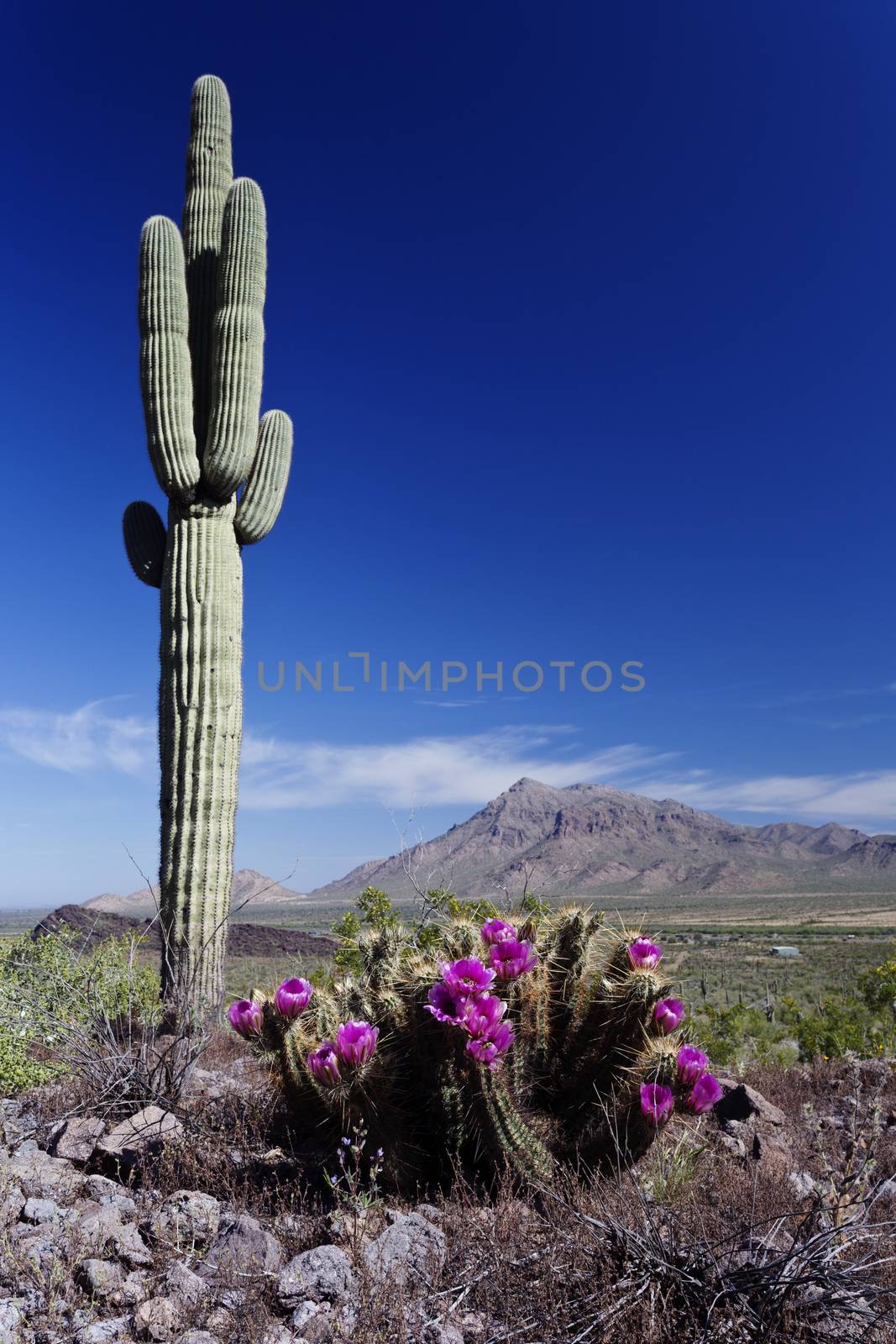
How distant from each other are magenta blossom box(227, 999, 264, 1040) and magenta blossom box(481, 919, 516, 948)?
1.14 m

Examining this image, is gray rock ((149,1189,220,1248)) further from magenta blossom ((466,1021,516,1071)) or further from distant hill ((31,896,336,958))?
distant hill ((31,896,336,958))

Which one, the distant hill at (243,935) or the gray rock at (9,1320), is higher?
the gray rock at (9,1320)

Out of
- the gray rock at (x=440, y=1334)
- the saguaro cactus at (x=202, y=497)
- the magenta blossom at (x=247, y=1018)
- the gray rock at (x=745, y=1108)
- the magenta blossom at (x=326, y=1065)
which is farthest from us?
the saguaro cactus at (x=202, y=497)

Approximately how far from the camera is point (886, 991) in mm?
10500

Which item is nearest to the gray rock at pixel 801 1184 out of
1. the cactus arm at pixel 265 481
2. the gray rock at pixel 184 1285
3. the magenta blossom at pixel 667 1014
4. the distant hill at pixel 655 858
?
the magenta blossom at pixel 667 1014

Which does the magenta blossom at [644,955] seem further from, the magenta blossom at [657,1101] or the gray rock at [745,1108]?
the gray rock at [745,1108]

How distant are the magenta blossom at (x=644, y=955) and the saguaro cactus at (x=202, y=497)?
4.80m

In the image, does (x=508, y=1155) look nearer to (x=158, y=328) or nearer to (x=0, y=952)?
(x=0, y=952)

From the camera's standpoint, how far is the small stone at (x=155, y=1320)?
2.62m

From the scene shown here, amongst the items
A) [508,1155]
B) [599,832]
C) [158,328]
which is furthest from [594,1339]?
[599,832]

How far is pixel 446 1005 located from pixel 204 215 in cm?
1013

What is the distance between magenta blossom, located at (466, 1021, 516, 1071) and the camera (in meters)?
3.12

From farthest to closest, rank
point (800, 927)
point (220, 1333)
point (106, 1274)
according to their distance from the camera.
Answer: point (800, 927)
point (106, 1274)
point (220, 1333)

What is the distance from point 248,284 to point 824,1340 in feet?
33.0
